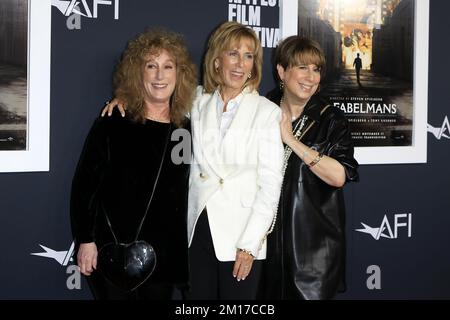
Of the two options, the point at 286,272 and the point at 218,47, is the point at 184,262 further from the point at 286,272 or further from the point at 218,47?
the point at 218,47

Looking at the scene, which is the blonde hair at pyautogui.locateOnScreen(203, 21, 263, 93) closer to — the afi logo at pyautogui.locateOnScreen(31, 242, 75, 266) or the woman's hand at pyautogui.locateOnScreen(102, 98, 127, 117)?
the woman's hand at pyautogui.locateOnScreen(102, 98, 127, 117)

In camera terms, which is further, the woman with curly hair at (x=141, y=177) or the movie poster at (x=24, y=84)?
the movie poster at (x=24, y=84)

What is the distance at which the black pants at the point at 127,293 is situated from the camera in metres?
2.37

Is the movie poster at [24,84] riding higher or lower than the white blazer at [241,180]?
higher

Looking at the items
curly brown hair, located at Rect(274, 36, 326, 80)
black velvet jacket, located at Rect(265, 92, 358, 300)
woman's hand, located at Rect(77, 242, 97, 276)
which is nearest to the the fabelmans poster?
curly brown hair, located at Rect(274, 36, 326, 80)

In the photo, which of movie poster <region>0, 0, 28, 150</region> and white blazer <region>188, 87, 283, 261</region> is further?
movie poster <region>0, 0, 28, 150</region>

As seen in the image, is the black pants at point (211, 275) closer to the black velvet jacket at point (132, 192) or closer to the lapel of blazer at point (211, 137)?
the black velvet jacket at point (132, 192)

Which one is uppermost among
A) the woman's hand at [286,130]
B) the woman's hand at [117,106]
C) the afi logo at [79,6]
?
the afi logo at [79,6]

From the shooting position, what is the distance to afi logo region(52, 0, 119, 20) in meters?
2.62

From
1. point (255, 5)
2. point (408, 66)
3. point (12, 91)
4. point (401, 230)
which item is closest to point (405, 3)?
point (408, 66)

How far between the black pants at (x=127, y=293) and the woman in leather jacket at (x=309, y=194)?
46 cm

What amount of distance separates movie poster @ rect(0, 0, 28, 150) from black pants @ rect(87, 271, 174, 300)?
2.16 ft

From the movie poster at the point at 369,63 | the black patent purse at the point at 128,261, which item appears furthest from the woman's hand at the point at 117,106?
the movie poster at the point at 369,63

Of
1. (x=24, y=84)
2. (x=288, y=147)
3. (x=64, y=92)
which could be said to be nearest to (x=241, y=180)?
(x=288, y=147)
